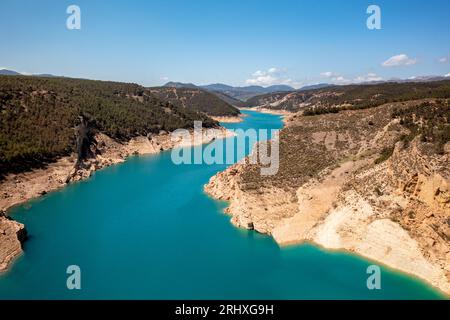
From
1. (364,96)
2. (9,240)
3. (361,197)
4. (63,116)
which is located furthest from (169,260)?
(364,96)

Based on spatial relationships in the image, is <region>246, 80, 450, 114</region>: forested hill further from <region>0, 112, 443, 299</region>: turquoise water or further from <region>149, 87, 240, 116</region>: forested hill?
<region>149, 87, 240, 116</region>: forested hill

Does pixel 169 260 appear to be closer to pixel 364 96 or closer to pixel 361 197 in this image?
pixel 361 197

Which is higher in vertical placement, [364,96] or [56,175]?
[364,96]

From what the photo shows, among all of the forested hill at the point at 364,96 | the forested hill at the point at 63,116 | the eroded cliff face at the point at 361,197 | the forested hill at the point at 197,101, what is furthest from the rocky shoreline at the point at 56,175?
the forested hill at the point at 197,101

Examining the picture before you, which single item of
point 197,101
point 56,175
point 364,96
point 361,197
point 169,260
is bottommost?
point 169,260

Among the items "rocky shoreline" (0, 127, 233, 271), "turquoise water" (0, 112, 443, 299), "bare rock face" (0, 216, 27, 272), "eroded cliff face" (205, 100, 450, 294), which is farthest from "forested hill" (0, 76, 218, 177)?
"eroded cliff face" (205, 100, 450, 294)

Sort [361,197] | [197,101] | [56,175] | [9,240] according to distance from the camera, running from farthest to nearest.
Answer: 1. [197,101]
2. [56,175]
3. [361,197]
4. [9,240]
